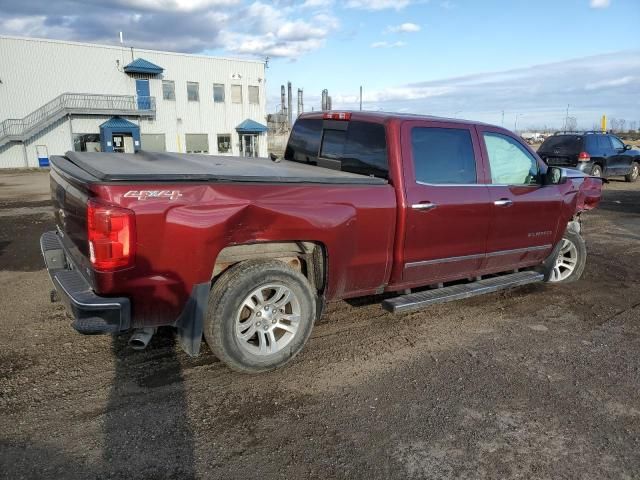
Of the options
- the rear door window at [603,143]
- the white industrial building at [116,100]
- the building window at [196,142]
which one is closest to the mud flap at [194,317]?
the rear door window at [603,143]

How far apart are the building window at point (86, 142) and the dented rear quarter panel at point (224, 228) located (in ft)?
110

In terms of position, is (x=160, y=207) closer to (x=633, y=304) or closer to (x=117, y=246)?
(x=117, y=246)

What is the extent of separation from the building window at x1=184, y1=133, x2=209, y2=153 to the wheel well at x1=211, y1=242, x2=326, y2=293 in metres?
35.4

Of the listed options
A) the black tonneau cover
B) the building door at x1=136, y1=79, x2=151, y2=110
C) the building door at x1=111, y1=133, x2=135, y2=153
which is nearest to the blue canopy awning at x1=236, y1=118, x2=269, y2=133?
the building door at x1=136, y1=79, x2=151, y2=110

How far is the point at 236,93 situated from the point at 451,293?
37.6 m

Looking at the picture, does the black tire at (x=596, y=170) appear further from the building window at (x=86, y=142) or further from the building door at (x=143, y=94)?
the building window at (x=86, y=142)

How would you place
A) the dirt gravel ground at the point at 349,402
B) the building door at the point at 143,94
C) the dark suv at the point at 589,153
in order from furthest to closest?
the building door at the point at 143,94 < the dark suv at the point at 589,153 < the dirt gravel ground at the point at 349,402

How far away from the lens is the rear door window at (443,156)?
4.38 m

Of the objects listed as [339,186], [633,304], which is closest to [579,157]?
[633,304]

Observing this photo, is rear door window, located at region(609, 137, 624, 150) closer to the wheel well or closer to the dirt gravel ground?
the dirt gravel ground

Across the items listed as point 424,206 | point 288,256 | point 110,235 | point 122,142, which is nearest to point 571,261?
point 424,206

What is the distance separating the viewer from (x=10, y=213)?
1155 centimetres

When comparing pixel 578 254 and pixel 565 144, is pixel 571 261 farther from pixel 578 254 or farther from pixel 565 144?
pixel 565 144

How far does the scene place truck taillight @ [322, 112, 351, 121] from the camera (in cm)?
474
